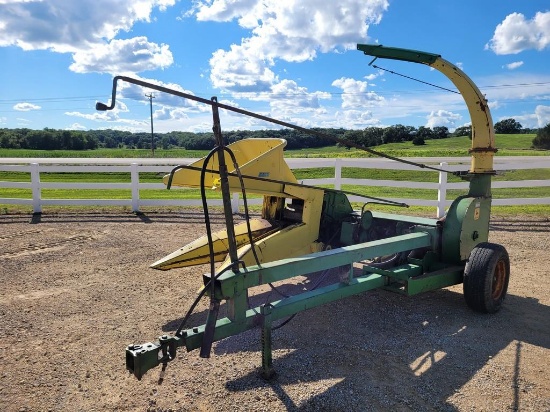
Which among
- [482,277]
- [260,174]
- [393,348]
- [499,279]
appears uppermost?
[260,174]

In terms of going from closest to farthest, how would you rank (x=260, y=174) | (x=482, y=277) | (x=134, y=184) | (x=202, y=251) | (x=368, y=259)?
1. (x=368, y=259)
2. (x=482, y=277)
3. (x=260, y=174)
4. (x=202, y=251)
5. (x=134, y=184)

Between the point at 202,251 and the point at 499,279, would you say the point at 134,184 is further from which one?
the point at 499,279

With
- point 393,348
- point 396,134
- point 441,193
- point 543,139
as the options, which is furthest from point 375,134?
point 393,348

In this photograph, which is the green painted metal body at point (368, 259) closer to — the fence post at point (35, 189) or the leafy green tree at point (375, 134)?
the fence post at point (35, 189)

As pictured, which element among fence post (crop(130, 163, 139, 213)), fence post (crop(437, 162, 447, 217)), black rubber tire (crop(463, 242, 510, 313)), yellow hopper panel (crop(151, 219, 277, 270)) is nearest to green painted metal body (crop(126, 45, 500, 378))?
black rubber tire (crop(463, 242, 510, 313))

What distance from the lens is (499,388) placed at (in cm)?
336

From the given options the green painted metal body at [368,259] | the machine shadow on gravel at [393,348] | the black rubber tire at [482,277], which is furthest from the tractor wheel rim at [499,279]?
the green painted metal body at [368,259]

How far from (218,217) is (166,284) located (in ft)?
15.4

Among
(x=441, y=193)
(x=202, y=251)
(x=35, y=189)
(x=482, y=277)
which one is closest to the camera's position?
(x=482, y=277)

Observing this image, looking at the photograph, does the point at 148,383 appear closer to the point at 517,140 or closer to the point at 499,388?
the point at 499,388

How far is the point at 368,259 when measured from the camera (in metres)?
4.22

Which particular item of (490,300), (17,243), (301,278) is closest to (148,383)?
(301,278)

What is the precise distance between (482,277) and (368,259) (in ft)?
4.05

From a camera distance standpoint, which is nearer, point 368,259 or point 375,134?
point 368,259
